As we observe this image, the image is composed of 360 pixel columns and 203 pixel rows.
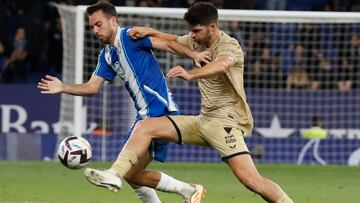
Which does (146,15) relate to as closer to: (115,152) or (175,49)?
(115,152)

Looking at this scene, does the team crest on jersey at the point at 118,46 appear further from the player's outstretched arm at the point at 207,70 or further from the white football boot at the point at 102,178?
the white football boot at the point at 102,178

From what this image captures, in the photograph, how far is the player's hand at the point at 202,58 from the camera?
9.04m

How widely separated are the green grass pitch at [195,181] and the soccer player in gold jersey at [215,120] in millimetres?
2259

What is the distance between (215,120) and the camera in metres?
9.38

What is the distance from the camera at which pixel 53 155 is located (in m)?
17.8

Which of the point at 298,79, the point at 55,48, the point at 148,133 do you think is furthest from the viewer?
the point at 55,48

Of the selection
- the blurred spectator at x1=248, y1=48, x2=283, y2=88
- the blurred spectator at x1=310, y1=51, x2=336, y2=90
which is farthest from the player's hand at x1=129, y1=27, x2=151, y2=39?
the blurred spectator at x1=310, y1=51, x2=336, y2=90

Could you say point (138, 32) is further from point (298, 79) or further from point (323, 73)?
point (323, 73)

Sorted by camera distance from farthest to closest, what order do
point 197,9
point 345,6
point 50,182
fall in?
point 345,6, point 50,182, point 197,9

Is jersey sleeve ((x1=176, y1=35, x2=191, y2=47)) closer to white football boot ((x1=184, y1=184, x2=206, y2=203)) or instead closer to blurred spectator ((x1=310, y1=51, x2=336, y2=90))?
white football boot ((x1=184, y1=184, x2=206, y2=203))

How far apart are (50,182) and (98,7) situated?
14.9 feet

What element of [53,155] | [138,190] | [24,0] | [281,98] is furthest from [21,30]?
[138,190]

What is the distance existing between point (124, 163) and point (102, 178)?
40cm

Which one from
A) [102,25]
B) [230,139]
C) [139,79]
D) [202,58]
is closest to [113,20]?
[102,25]
